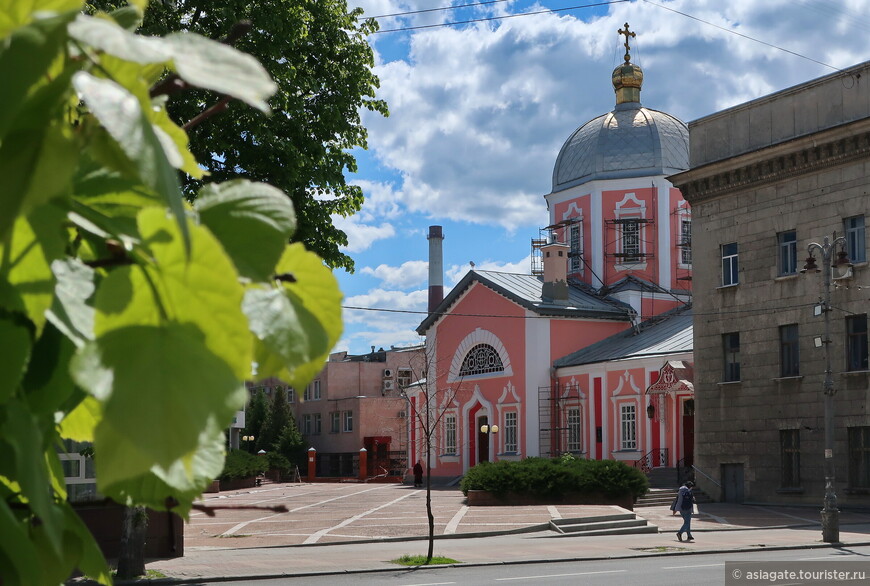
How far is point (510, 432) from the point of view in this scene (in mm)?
51281

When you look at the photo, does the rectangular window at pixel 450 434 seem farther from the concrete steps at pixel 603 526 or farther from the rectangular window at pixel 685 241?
the concrete steps at pixel 603 526

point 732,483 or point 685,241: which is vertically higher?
point 685,241

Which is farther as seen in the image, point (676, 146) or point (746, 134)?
point (676, 146)

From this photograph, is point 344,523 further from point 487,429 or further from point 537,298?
point 537,298

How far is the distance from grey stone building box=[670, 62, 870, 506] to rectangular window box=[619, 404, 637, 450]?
7659mm

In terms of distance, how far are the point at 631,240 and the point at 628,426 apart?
1269cm

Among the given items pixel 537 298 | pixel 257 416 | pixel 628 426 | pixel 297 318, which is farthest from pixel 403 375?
pixel 297 318

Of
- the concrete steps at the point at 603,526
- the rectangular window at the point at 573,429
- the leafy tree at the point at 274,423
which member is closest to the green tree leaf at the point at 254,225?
the concrete steps at the point at 603,526

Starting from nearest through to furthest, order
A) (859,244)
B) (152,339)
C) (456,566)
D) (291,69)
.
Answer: (152,339) < (291,69) < (456,566) < (859,244)

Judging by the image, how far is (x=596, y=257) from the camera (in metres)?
55.7

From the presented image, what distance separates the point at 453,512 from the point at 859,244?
15640 millimetres

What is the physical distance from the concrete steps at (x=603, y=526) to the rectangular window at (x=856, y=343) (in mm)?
8270

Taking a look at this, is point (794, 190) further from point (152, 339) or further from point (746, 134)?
point (152, 339)

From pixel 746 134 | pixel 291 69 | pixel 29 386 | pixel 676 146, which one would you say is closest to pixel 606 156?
pixel 676 146
